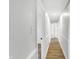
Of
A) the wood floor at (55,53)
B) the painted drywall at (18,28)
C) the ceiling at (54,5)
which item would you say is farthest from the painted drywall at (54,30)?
the painted drywall at (18,28)

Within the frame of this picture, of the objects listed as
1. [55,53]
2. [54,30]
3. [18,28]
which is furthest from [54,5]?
[54,30]

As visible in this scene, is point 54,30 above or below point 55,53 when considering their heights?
above

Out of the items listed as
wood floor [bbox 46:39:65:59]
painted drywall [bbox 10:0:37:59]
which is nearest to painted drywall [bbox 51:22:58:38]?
wood floor [bbox 46:39:65:59]

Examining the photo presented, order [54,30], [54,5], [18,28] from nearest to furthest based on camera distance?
[18,28] → [54,5] → [54,30]

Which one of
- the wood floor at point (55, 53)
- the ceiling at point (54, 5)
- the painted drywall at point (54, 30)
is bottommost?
the wood floor at point (55, 53)

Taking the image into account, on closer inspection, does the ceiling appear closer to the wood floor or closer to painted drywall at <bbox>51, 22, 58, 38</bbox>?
the wood floor

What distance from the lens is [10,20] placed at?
0.96m

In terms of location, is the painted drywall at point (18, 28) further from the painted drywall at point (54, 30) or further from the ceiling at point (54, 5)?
the painted drywall at point (54, 30)

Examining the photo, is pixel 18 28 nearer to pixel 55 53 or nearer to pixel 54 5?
pixel 54 5
